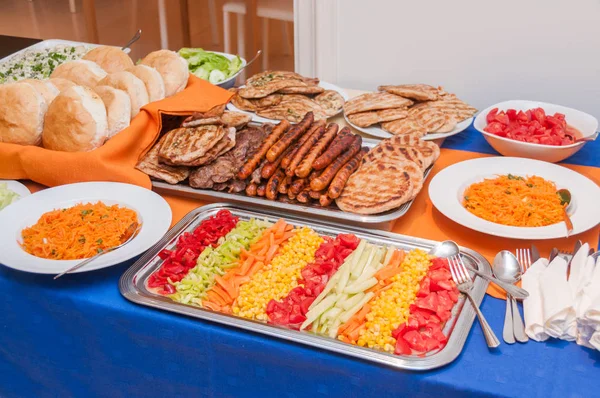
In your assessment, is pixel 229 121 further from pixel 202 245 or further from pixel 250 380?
pixel 250 380

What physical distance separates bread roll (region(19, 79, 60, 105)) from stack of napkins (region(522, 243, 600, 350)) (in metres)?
2.20

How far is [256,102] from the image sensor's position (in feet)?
10.3

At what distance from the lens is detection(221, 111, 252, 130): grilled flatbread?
276cm

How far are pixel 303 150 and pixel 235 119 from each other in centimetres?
58

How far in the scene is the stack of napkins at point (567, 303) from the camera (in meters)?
1.59

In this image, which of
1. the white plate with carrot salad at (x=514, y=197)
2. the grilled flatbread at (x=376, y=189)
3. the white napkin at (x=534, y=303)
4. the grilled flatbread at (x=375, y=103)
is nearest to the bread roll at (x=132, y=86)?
the grilled flatbread at (x=375, y=103)

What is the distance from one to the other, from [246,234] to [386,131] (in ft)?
3.55

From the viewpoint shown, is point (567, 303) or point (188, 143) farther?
point (188, 143)

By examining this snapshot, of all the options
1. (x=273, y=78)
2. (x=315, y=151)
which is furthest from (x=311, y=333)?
(x=273, y=78)

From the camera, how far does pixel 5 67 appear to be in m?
3.56

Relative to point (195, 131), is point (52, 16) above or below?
below

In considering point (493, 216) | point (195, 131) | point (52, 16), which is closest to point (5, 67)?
point (195, 131)

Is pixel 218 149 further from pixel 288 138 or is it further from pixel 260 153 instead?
pixel 288 138

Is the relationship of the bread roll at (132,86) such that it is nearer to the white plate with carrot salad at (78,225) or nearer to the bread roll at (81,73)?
the bread roll at (81,73)
